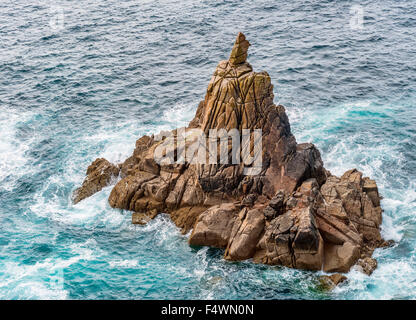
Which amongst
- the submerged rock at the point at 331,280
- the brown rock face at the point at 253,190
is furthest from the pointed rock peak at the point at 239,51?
the submerged rock at the point at 331,280

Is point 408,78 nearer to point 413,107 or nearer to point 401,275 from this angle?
point 413,107

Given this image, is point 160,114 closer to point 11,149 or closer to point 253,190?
point 11,149

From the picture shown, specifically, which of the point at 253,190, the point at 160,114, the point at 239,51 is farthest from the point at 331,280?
the point at 160,114

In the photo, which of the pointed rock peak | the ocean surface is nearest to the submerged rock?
the ocean surface

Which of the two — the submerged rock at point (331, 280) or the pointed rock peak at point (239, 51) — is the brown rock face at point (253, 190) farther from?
the submerged rock at point (331, 280)

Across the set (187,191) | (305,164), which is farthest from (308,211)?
(187,191)
